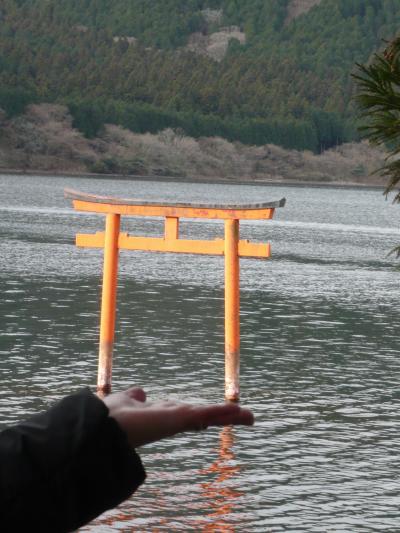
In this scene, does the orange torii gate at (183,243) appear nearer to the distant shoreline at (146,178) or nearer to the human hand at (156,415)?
the human hand at (156,415)

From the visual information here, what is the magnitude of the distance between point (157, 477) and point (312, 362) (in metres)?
9.18

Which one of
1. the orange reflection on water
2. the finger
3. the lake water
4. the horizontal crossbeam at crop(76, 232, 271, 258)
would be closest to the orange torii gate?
the horizontal crossbeam at crop(76, 232, 271, 258)

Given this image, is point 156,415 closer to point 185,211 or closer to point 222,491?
point 222,491

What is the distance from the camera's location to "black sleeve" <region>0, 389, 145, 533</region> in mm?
1321

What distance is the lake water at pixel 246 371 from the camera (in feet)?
32.9

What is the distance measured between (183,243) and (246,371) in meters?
4.58

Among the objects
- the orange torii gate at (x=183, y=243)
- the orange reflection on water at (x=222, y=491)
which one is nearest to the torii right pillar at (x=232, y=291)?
the orange torii gate at (x=183, y=243)

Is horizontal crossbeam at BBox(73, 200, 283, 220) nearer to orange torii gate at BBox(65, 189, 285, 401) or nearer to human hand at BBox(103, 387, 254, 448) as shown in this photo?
orange torii gate at BBox(65, 189, 285, 401)

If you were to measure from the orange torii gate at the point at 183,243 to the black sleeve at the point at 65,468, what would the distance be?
12142 mm

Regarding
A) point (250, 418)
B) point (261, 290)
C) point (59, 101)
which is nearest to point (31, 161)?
point (59, 101)

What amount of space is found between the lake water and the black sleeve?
25.4 feet

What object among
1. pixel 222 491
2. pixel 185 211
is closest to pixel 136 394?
pixel 222 491

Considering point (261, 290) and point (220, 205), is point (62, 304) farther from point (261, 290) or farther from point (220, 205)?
point (220, 205)

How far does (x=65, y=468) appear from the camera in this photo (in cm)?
133
